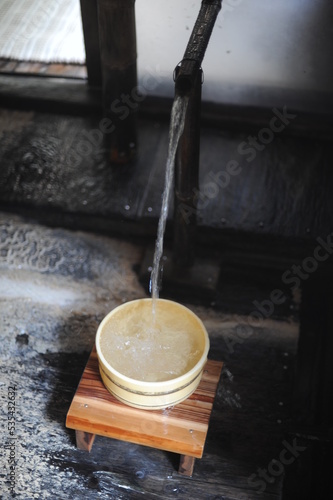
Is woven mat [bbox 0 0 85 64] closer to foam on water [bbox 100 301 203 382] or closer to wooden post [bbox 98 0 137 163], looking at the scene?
wooden post [bbox 98 0 137 163]

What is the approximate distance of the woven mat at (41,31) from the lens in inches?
184

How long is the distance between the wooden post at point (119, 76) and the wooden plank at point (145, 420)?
5.80 feet

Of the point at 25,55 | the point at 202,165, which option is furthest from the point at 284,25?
the point at 25,55

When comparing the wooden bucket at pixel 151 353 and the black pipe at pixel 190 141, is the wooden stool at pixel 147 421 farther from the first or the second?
the black pipe at pixel 190 141

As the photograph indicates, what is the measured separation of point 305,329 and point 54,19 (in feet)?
11.0

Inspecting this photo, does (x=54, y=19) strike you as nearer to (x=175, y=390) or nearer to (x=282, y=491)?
(x=175, y=390)

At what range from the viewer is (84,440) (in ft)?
8.93

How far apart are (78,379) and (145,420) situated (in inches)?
24.1

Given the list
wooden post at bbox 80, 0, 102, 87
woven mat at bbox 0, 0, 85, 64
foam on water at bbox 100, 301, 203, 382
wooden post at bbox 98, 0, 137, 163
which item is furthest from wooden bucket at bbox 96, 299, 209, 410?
woven mat at bbox 0, 0, 85, 64

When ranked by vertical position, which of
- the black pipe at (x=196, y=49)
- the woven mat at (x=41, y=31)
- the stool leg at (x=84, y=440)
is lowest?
the stool leg at (x=84, y=440)

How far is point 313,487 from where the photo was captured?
2.71m

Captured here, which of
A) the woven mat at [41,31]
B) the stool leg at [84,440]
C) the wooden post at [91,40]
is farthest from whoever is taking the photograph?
the woven mat at [41,31]

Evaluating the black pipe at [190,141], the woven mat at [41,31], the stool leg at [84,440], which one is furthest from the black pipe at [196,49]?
the woven mat at [41,31]

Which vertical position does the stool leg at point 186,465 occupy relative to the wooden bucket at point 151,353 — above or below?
below
